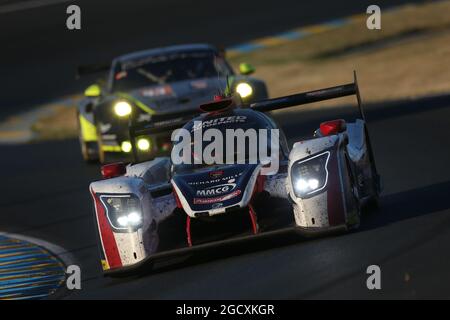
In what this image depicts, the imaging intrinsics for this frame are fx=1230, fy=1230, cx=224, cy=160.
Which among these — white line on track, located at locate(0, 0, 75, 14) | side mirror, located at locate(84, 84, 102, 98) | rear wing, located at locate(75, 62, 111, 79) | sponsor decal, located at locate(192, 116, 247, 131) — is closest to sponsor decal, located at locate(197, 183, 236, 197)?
sponsor decal, located at locate(192, 116, 247, 131)

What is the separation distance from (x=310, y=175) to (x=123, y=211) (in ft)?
5.05

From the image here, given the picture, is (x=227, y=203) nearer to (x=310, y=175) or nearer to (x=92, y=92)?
(x=310, y=175)

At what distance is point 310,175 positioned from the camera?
9828 mm

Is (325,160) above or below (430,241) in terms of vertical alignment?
above

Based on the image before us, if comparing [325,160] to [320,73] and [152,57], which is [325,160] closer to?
[152,57]

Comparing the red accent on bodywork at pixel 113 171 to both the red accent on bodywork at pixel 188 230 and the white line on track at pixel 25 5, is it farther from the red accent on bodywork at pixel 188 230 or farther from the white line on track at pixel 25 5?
the white line on track at pixel 25 5

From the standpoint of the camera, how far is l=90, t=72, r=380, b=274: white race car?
973 cm

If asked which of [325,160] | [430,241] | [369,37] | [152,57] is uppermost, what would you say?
[369,37]

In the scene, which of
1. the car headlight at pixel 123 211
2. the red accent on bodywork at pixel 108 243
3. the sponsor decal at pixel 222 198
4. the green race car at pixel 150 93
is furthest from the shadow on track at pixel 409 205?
the green race car at pixel 150 93

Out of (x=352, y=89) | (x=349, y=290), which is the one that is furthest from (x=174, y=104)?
(x=349, y=290)

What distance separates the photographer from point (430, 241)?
30.7 ft

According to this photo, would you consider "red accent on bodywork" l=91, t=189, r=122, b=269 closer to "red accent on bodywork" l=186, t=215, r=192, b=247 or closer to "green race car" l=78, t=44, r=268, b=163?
"red accent on bodywork" l=186, t=215, r=192, b=247
